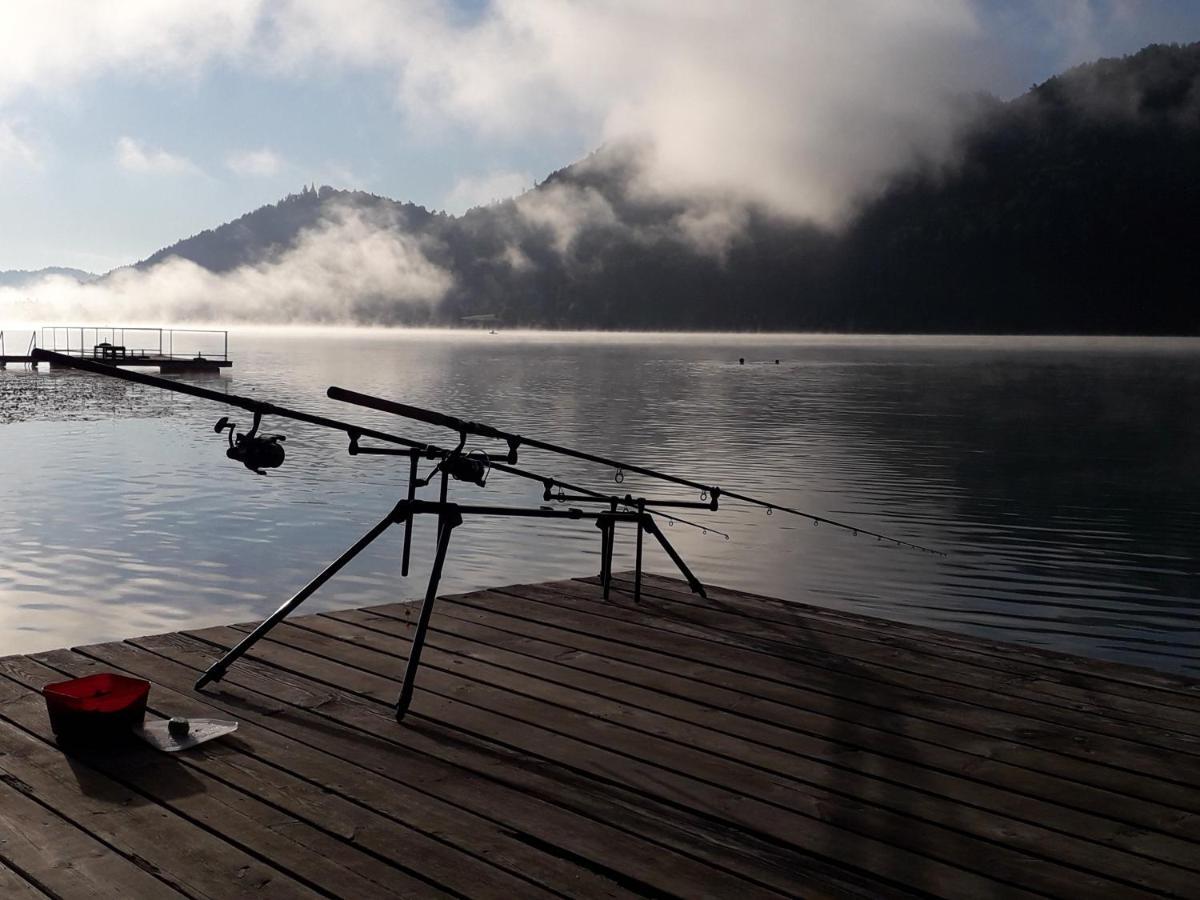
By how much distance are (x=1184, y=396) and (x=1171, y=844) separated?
237 ft

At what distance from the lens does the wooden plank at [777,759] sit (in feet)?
12.1

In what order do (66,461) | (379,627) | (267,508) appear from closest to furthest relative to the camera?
1. (379,627)
2. (267,508)
3. (66,461)

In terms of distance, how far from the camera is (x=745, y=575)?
1490 centimetres

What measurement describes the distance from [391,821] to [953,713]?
263cm

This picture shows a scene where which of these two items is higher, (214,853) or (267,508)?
(214,853)

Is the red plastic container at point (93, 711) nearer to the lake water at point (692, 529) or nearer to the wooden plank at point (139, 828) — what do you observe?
the wooden plank at point (139, 828)

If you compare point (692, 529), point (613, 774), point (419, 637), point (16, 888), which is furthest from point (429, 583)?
point (692, 529)

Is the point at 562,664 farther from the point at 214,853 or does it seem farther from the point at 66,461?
the point at 66,461

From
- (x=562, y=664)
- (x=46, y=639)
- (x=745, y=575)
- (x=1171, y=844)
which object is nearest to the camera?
(x=1171, y=844)

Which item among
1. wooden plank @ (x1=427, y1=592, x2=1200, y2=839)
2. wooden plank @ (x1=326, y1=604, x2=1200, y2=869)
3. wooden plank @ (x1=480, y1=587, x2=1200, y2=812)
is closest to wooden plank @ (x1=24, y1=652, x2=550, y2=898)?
wooden plank @ (x1=326, y1=604, x2=1200, y2=869)

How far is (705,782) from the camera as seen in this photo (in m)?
4.22

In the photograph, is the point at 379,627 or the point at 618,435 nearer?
the point at 379,627

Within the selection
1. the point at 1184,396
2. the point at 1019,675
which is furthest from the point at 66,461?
the point at 1184,396

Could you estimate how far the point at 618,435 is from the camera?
120 feet
